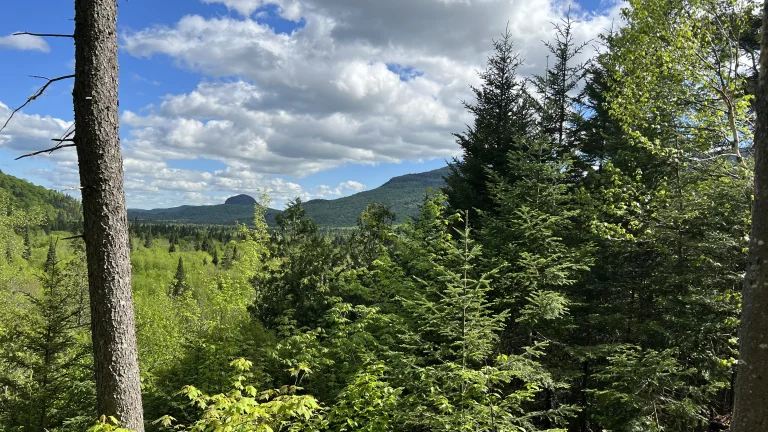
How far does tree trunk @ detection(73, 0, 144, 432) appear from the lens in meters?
4.24

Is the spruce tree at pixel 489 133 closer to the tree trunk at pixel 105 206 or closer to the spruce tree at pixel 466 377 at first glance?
the spruce tree at pixel 466 377

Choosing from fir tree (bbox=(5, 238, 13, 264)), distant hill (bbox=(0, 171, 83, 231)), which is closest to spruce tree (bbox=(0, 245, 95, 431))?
fir tree (bbox=(5, 238, 13, 264))

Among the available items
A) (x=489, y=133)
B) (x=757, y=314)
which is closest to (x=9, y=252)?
(x=489, y=133)

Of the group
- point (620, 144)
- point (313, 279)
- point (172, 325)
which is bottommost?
point (172, 325)

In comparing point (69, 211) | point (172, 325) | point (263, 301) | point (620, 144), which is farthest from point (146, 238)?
point (620, 144)

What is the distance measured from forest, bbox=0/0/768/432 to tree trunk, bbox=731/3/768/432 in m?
0.03

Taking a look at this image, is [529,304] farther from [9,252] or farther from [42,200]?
[42,200]

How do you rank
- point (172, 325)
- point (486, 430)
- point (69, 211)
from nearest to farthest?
point (486, 430), point (172, 325), point (69, 211)

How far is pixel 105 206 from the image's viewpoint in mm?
4383

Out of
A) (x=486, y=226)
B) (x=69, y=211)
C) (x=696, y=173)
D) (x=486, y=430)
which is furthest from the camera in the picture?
(x=69, y=211)

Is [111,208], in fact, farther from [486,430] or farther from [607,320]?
[607,320]

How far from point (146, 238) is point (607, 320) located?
350ft

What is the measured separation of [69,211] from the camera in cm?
13950

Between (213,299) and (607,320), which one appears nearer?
(607,320)
